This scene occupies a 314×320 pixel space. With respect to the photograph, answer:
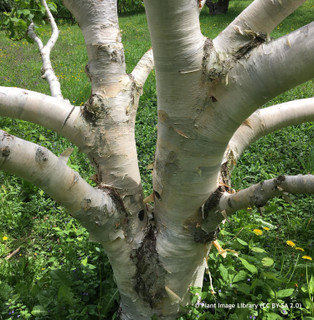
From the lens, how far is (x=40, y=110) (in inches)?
51.0

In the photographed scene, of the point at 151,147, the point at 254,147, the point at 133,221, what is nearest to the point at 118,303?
the point at 133,221

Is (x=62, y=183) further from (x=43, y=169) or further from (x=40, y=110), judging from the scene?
(x=40, y=110)

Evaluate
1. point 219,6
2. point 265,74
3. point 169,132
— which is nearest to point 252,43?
point 265,74

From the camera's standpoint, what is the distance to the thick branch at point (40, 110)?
1.24m

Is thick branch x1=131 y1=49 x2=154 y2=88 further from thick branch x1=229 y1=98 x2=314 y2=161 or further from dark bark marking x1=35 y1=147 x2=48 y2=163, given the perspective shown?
dark bark marking x1=35 y1=147 x2=48 y2=163

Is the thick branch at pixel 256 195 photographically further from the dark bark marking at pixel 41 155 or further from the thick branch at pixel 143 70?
the thick branch at pixel 143 70

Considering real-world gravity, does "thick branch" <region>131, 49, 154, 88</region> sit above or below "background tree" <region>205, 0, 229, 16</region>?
below

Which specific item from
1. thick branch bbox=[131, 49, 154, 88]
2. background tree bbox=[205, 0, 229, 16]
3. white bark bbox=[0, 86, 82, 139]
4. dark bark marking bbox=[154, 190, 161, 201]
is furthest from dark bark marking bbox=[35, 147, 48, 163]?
background tree bbox=[205, 0, 229, 16]

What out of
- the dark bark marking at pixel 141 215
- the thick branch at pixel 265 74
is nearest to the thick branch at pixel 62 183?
the dark bark marking at pixel 141 215

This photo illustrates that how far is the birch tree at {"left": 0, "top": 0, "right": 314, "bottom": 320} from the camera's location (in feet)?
3.14

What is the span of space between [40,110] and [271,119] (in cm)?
107

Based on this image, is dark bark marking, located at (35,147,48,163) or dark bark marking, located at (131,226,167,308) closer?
dark bark marking, located at (35,147,48,163)

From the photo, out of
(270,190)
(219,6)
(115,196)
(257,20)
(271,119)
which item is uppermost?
(219,6)

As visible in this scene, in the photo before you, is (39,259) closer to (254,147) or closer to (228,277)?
(228,277)
